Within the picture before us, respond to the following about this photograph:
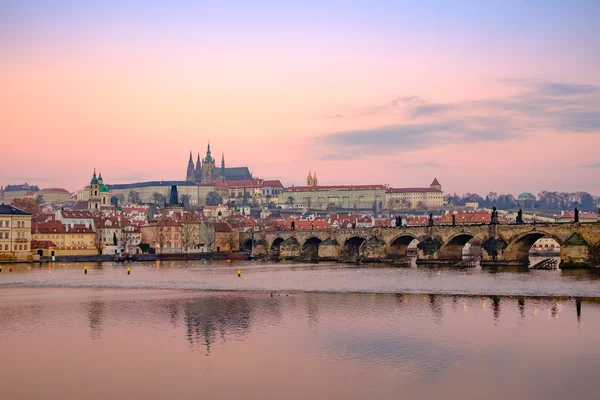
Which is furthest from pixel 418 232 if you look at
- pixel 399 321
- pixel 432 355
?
pixel 432 355

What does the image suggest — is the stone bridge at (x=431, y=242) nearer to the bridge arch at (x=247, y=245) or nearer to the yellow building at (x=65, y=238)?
the bridge arch at (x=247, y=245)


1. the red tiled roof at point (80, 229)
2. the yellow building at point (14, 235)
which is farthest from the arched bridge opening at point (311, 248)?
the yellow building at point (14, 235)

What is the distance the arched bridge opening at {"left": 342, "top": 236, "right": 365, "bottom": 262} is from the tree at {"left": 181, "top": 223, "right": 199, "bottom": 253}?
1132 inches

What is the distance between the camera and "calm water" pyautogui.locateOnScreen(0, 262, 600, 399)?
2320 cm

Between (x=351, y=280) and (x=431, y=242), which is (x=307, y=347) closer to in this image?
(x=351, y=280)

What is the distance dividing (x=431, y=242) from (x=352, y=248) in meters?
17.2

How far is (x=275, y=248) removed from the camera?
11312 centimetres

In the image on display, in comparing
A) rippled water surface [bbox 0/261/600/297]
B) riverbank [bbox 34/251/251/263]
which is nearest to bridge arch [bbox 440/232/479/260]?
rippled water surface [bbox 0/261/600/297]

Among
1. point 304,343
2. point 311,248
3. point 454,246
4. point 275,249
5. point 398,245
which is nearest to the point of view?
point 304,343

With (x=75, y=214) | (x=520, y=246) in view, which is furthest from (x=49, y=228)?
(x=520, y=246)

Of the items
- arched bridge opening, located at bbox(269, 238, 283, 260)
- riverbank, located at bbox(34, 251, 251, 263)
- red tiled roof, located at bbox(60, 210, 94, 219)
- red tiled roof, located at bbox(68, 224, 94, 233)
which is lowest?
riverbank, located at bbox(34, 251, 251, 263)

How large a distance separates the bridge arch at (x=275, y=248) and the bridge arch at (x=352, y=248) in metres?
13.7

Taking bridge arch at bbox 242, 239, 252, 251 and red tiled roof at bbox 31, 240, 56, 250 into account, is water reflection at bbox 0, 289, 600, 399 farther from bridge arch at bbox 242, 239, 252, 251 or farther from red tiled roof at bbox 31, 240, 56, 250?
bridge arch at bbox 242, 239, 252, 251

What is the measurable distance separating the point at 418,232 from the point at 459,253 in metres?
5.01
